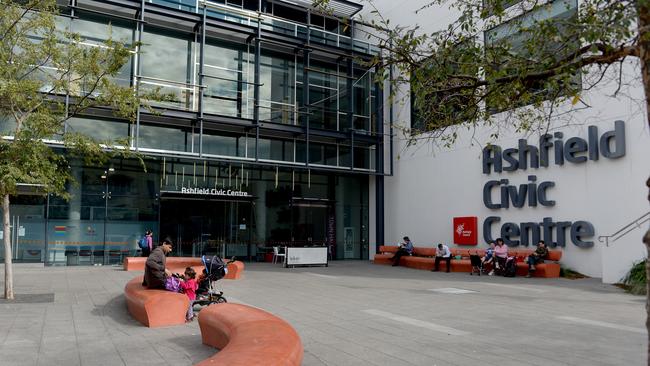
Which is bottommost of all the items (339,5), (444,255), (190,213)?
(444,255)

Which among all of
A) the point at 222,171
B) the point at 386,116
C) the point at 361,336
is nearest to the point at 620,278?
the point at 361,336

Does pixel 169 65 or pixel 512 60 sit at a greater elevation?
pixel 169 65

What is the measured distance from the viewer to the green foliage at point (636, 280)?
13.5 meters

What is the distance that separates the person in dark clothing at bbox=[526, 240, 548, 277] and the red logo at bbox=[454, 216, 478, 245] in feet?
12.6

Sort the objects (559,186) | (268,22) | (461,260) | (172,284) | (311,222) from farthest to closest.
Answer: (311,222), (268,22), (461,260), (559,186), (172,284)

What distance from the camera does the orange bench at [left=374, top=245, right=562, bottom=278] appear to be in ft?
59.8

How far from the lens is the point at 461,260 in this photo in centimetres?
2134

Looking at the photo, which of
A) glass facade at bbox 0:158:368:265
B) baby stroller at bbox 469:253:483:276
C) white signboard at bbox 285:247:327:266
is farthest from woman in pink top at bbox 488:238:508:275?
glass facade at bbox 0:158:368:265

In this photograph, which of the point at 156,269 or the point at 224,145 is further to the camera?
the point at 224,145

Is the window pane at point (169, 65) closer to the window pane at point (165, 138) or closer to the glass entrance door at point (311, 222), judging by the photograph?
the window pane at point (165, 138)

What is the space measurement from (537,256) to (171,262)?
12.8m

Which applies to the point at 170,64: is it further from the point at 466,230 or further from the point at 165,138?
the point at 466,230

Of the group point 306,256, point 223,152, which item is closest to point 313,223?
point 306,256

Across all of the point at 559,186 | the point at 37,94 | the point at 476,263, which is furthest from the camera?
the point at 476,263
